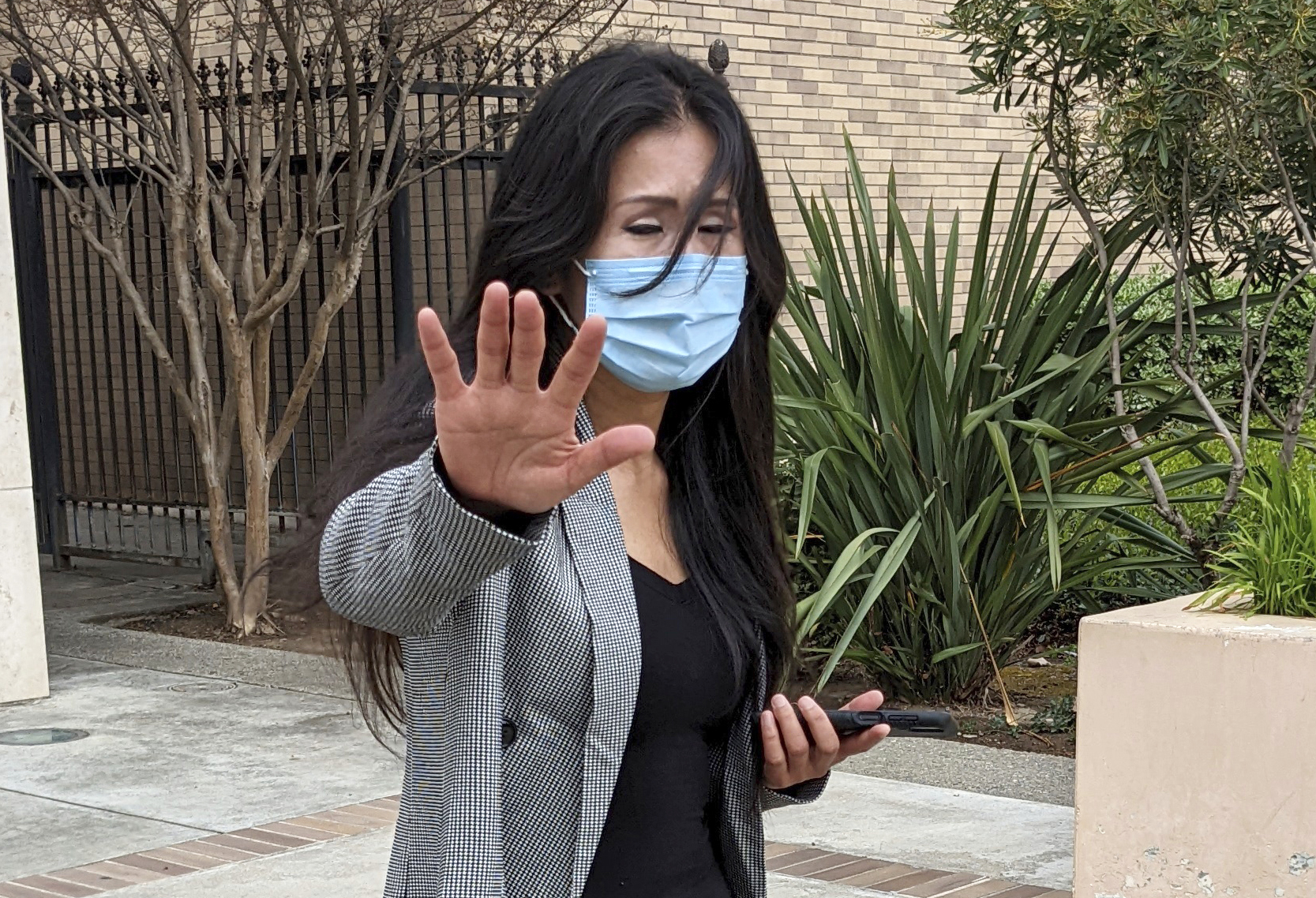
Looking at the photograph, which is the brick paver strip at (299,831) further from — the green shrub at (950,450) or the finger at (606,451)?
the finger at (606,451)

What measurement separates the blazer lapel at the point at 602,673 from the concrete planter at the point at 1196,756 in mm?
2347

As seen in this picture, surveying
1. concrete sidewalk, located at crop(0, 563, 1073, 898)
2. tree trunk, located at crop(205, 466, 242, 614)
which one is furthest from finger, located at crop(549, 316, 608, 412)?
tree trunk, located at crop(205, 466, 242, 614)

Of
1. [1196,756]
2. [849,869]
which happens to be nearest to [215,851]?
[849,869]

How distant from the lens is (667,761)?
6.27 ft

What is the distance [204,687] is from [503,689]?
5894mm

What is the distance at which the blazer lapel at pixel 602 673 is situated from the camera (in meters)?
1.77

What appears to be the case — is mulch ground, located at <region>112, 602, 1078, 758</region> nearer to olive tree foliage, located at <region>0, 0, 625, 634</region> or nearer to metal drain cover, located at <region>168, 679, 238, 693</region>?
olive tree foliage, located at <region>0, 0, 625, 634</region>

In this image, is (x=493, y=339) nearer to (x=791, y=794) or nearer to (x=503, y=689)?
(x=503, y=689)

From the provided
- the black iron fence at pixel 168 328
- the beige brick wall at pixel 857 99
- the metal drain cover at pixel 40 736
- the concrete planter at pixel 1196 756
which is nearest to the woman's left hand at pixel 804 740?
the concrete planter at pixel 1196 756

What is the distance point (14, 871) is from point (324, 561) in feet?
12.1

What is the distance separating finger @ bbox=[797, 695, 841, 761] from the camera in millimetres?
2016

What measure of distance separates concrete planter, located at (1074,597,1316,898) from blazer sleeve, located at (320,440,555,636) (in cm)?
260

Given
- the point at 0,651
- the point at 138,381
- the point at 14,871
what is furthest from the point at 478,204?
the point at 14,871

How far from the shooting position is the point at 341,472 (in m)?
1.79
